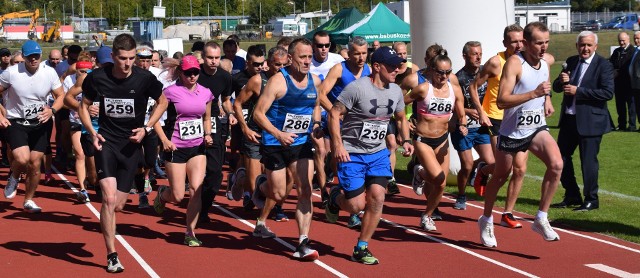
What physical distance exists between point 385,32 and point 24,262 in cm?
2420

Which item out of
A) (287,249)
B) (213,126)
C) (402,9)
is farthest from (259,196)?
(402,9)

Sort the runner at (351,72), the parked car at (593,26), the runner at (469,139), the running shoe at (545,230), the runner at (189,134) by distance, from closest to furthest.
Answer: the running shoe at (545,230) → the runner at (189,134) → the runner at (351,72) → the runner at (469,139) → the parked car at (593,26)

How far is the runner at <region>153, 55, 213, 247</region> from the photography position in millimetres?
10109

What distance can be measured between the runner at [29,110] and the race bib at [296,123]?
3.83 m

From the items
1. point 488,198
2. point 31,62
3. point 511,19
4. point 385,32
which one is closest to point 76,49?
point 31,62

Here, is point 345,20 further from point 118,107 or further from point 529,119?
point 118,107

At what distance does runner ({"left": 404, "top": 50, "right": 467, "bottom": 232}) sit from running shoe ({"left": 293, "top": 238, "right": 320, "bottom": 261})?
1.99 metres

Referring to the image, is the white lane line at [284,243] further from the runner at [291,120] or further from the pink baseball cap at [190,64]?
the pink baseball cap at [190,64]

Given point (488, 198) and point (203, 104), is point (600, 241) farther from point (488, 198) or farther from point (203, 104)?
point (203, 104)

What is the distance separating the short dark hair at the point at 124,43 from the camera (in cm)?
902

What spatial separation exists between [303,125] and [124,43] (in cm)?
190

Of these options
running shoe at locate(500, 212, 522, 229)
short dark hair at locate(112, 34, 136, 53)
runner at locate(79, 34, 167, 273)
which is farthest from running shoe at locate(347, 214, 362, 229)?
short dark hair at locate(112, 34, 136, 53)

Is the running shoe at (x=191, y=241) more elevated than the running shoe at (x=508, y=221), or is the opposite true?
the running shoe at (x=508, y=221)

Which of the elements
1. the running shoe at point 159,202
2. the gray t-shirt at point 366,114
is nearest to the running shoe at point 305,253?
the gray t-shirt at point 366,114
